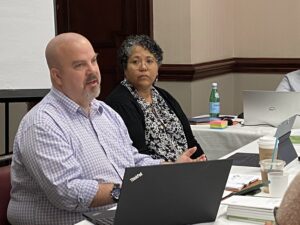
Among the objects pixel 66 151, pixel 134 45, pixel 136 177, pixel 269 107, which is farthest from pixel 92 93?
pixel 269 107

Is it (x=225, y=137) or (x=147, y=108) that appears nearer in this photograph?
(x=147, y=108)

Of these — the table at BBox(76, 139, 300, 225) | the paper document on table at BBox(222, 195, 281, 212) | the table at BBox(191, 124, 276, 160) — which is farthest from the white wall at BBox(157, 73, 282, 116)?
the paper document on table at BBox(222, 195, 281, 212)

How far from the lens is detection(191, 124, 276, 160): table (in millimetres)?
3514

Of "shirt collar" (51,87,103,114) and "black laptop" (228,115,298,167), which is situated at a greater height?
"shirt collar" (51,87,103,114)

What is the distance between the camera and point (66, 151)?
224cm

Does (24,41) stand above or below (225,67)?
above

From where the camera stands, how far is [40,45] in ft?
10.3

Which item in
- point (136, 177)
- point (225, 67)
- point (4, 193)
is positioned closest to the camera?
point (136, 177)

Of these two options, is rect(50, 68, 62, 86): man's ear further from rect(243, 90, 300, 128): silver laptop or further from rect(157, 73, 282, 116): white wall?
rect(157, 73, 282, 116): white wall

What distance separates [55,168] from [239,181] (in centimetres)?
70

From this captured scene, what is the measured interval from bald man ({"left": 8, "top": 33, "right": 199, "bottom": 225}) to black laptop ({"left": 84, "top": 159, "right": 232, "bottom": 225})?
0.41 metres

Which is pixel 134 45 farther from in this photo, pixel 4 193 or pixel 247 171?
pixel 4 193

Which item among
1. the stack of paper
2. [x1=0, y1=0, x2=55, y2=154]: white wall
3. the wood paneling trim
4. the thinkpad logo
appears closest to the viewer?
the thinkpad logo

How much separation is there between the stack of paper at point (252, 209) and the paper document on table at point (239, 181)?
10.5 inches
